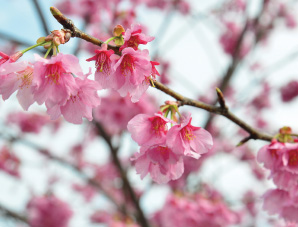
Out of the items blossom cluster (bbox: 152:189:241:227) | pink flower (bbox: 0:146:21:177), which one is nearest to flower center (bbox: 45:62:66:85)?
blossom cluster (bbox: 152:189:241:227)

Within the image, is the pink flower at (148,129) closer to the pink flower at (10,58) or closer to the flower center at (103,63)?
the flower center at (103,63)

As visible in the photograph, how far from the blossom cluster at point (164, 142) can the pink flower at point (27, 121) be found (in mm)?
5522

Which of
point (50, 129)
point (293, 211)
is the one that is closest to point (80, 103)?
point (293, 211)

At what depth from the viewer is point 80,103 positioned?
1.15m

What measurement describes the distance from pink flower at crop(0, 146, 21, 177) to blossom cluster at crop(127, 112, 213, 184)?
6.17 m

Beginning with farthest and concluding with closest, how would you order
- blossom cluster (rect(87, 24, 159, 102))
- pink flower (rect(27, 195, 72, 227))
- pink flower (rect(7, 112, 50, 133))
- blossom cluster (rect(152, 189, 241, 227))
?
pink flower (rect(7, 112, 50, 133)) < pink flower (rect(27, 195, 72, 227)) < blossom cluster (rect(152, 189, 241, 227)) < blossom cluster (rect(87, 24, 159, 102))

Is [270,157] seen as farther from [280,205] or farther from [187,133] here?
[187,133]

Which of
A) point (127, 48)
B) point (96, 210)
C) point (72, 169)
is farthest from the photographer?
point (96, 210)

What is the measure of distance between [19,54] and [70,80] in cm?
20

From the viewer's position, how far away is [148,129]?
1.18 m

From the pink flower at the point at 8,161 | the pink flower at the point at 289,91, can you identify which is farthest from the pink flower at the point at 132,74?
the pink flower at the point at 8,161

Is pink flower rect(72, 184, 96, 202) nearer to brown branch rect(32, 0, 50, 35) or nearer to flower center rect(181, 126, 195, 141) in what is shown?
brown branch rect(32, 0, 50, 35)

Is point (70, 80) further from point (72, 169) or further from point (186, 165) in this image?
point (186, 165)

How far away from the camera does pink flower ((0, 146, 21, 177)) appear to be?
21.6ft
